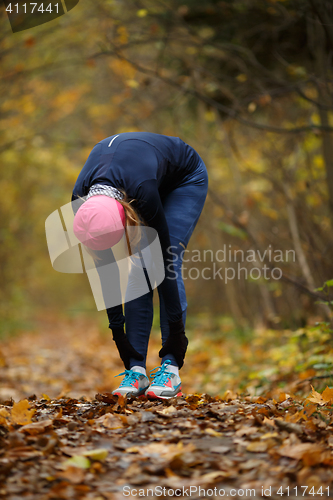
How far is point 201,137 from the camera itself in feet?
29.3

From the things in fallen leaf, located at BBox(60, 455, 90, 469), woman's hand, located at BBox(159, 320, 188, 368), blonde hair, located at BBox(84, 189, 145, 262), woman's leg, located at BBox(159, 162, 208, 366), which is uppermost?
blonde hair, located at BBox(84, 189, 145, 262)

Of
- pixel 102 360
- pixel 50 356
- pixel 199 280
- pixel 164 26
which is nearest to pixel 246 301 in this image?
pixel 199 280

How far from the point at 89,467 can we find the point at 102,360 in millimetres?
6928

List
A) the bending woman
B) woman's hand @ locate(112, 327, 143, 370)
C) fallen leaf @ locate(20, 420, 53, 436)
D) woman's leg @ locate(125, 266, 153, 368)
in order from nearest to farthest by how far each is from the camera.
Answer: fallen leaf @ locate(20, 420, 53, 436)
the bending woman
woman's hand @ locate(112, 327, 143, 370)
woman's leg @ locate(125, 266, 153, 368)

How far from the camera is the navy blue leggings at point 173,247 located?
2861 mm

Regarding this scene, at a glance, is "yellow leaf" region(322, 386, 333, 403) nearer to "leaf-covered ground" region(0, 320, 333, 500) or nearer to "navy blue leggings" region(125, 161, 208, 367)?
"leaf-covered ground" region(0, 320, 333, 500)

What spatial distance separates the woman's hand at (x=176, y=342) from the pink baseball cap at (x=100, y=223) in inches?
29.1

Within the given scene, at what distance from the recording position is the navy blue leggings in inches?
113

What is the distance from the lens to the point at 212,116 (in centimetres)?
849

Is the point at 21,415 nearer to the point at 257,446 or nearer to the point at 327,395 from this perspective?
the point at 257,446

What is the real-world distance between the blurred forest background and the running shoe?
1.73m

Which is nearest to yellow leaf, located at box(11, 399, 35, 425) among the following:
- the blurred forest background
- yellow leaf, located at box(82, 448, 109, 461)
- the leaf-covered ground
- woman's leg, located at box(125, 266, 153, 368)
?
the leaf-covered ground

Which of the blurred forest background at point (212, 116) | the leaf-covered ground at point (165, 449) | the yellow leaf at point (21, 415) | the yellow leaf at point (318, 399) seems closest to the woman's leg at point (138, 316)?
the leaf-covered ground at point (165, 449)

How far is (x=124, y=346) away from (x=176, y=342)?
0.34 m
